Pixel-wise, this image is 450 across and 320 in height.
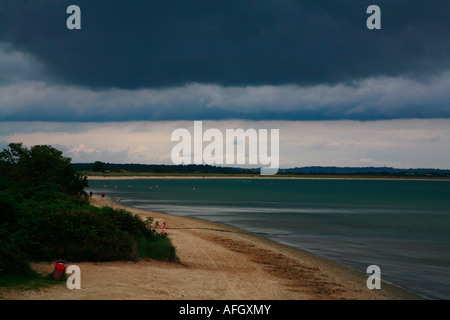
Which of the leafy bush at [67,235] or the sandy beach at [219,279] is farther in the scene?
the leafy bush at [67,235]

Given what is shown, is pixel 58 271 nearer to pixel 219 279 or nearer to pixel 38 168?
pixel 219 279

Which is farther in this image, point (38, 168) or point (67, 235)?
point (38, 168)

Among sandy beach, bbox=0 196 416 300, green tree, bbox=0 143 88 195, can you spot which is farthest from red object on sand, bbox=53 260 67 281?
green tree, bbox=0 143 88 195

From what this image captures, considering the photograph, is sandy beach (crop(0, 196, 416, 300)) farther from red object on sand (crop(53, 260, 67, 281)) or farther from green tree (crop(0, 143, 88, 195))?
green tree (crop(0, 143, 88, 195))

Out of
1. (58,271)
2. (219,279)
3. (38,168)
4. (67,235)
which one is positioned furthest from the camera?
(38,168)

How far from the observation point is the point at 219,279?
18.1m

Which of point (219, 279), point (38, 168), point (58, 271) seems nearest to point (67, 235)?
point (58, 271)

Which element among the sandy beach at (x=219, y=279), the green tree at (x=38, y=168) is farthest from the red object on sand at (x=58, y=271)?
the green tree at (x=38, y=168)

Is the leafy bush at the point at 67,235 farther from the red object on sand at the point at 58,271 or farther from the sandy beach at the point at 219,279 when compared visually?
the red object on sand at the point at 58,271

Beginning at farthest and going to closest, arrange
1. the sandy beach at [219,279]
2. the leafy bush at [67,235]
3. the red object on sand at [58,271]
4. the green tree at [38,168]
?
1. the green tree at [38,168]
2. the leafy bush at [67,235]
3. the red object on sand at [58,271]
4. the sandy beach at [219,279]

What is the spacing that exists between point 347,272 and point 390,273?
249 cm

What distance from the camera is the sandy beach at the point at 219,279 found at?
1465 centimetres

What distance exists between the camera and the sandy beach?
14648 millimetres
